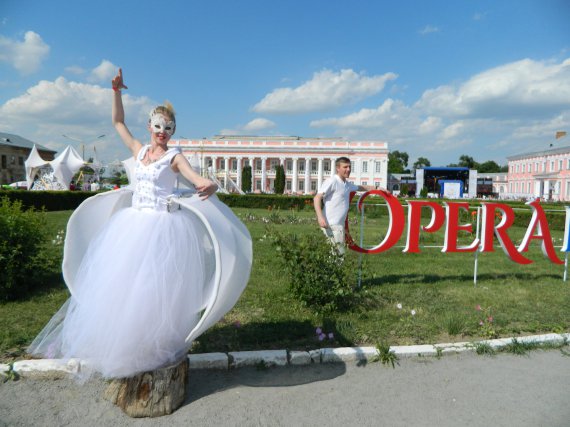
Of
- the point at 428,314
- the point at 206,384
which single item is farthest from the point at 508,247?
the point at 206,384

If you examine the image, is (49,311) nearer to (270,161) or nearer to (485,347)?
(485,347)

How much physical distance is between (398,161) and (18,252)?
112 metres

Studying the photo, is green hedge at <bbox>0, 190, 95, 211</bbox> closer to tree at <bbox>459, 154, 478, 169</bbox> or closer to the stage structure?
the stage structure

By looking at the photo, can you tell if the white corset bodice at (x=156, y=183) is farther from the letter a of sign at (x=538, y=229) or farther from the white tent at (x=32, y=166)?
the white tent at (x=32, y=166)

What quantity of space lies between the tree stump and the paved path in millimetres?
59

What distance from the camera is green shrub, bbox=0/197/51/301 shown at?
15.4 feet

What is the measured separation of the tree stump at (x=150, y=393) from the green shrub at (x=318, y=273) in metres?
2.19

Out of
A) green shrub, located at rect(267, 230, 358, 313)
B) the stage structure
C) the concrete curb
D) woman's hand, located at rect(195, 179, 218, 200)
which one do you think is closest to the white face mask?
woman's hand, located at rect(195, 179, 218, 200)

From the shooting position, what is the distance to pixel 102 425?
2496 millimetres

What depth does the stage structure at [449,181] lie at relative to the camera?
5847 centimetres

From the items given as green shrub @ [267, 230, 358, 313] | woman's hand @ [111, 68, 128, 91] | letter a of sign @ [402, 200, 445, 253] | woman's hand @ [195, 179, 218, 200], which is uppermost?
woman's hand @ [111, 68, 128, 91]

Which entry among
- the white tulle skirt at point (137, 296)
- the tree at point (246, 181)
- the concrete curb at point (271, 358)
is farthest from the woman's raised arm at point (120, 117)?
the tree at point (246, 181)

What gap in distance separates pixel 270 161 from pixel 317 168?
8.85 m

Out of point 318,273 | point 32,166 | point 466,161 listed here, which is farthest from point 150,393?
point 466,161
